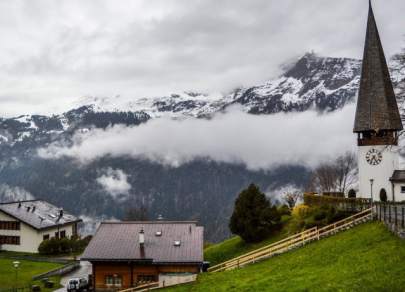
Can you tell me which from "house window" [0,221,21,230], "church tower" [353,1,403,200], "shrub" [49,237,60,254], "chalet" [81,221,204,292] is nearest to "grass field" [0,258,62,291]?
"chalet" [81,221,204,292]

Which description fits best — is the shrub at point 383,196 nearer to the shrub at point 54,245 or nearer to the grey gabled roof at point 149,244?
the grey gabled roof at point 149,244

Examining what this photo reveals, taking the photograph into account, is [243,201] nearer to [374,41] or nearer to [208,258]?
[208,258]

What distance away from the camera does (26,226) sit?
60.2 meters

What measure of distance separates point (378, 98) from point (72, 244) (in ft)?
156

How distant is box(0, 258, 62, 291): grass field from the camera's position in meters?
38.9

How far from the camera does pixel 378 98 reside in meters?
44.3

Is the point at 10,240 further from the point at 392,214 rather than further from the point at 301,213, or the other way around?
the point at 392,214

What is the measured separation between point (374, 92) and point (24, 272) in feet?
147

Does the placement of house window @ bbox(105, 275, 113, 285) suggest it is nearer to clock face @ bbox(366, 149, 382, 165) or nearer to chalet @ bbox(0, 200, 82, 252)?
chalet @ bbox(0, 200, 82, 252)

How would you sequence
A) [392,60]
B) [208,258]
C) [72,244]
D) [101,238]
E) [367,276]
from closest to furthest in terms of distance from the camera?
[367,276], [392,60], [101,238], [208,258], [72,244]

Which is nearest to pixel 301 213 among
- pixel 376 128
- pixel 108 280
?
pixel 376 128

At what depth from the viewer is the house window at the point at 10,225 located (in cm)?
6088

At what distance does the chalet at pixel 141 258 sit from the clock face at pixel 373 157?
20.8 meters

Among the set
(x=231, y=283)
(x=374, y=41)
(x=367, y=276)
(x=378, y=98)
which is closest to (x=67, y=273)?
(x=231, y=283)
